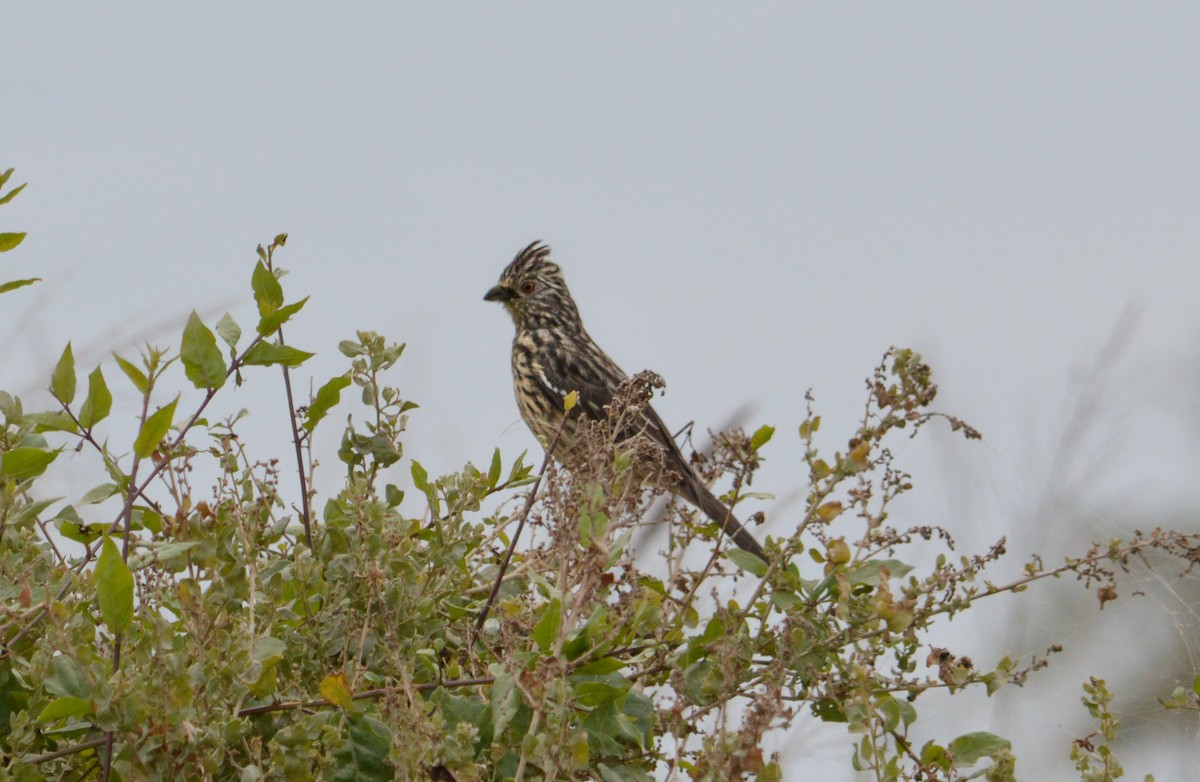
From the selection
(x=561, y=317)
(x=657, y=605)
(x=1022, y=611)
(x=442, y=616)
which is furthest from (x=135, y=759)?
(x=561, y=317)

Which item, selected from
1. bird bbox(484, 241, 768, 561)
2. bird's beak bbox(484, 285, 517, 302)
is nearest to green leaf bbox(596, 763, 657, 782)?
bird bbox(484, 241, 768, 561)

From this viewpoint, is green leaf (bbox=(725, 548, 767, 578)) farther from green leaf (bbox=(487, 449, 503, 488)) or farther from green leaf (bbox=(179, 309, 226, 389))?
green leaf (bbox=(179, 309, 226, 389))

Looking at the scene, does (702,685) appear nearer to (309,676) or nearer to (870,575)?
(870,575)

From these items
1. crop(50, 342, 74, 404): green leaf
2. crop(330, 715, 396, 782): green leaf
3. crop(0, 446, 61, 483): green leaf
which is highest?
crop(50, 342, 74, 404): green leaf

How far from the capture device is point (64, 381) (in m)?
2.30

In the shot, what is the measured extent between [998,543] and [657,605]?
553 mm

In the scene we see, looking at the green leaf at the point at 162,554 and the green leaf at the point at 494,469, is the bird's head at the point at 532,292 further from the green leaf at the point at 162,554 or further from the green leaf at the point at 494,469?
the green leaf at the point at 162,554

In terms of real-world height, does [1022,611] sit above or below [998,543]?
above

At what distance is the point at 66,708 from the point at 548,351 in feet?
19.2

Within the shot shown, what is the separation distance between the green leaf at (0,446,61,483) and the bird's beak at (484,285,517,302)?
6182 millimetres

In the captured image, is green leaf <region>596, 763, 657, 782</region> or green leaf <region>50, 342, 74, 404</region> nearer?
green leaf <region>596, 763, 657, 782</region>

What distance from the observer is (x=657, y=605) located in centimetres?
219

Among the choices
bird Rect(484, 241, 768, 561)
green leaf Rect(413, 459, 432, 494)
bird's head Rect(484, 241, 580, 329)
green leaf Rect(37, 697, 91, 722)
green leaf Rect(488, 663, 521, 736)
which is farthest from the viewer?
bird's head Rect(484, 241, 580, 329)

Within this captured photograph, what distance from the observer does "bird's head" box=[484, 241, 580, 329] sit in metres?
8.24
